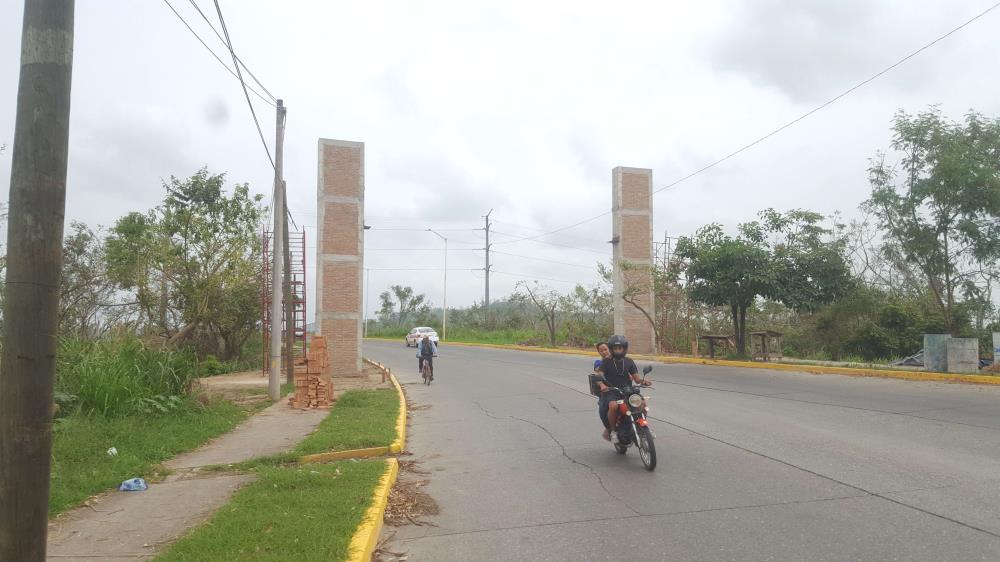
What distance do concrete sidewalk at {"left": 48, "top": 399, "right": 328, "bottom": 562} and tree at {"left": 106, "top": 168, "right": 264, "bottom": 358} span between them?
641 inches

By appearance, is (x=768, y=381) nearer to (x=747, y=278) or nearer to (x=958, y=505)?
(x=747, y=278)

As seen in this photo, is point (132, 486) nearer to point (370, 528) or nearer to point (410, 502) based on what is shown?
point (410, 502)

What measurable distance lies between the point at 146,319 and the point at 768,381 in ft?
68.1

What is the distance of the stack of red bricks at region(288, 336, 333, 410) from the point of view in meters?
15.6

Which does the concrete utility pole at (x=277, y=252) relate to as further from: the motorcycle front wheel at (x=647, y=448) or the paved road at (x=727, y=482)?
the motorcycle front wheel at (x=647, y=448)

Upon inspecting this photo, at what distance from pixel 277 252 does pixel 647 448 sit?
35.8ft

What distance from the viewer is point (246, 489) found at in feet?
23.8

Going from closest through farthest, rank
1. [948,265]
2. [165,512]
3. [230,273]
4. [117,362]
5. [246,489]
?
1. [165,512]
2. [246,489]
3. [117,362]
4. [948,265]
5. [230,273]

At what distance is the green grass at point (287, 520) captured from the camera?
201 inches

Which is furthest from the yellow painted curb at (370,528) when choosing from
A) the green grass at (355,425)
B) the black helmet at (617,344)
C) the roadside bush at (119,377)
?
the roadside bush at (119,377)

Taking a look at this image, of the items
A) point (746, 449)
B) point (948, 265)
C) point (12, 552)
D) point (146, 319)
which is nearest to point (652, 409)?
point (746, 449)

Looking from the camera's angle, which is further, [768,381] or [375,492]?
[768,381]

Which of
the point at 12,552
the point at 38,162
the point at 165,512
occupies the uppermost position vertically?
the point at 38,162

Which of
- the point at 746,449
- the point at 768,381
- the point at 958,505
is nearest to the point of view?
the point at 958,505
